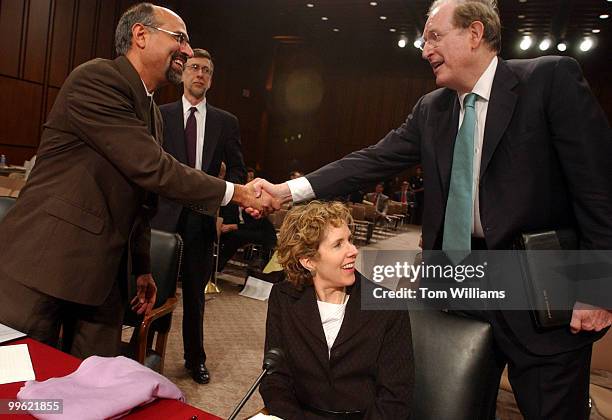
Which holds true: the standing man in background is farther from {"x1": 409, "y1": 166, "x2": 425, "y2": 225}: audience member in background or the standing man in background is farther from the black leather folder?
{"x1": 409, "y1": 166, "x2": 425, "y2": 225}: audience member in background

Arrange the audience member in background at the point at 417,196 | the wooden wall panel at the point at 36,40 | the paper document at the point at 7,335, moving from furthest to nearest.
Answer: the audience member in background at the point at 417,196, the wooden wall panel at the point at 36,40, the paper document at the point at 7,335

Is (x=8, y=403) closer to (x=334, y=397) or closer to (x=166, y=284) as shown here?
(x=334, y=397)

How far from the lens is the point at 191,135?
341 cm

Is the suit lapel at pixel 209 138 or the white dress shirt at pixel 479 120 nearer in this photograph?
the white dress shirt at pixel 479 120

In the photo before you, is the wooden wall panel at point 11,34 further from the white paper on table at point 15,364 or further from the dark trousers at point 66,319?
the white paper on table at point 15,364

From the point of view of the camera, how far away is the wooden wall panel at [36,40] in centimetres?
910

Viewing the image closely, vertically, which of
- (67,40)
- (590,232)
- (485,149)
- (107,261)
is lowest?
(107,261)

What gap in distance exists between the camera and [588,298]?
1533 mm

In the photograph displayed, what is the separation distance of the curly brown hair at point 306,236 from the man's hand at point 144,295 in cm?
70

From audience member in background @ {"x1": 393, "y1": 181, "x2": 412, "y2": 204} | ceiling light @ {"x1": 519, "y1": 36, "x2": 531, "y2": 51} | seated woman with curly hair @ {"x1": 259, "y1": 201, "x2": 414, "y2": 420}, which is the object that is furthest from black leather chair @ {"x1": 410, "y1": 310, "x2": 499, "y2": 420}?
audience member in background @ {"x1": 393, "y1": 181, "x2": 412, "y2": 204}

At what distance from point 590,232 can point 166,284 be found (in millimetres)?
1824

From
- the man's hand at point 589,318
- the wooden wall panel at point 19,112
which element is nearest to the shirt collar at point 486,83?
→ the man's hand at point 589,318

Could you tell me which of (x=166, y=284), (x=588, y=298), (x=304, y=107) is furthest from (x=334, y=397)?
(x=304, y=107)

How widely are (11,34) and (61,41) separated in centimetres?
98
